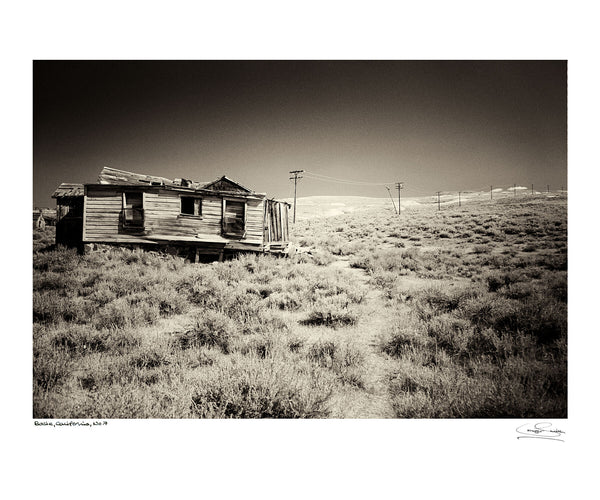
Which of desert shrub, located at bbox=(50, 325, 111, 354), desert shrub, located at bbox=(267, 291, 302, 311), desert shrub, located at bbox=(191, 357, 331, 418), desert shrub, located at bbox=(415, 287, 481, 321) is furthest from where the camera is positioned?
desert shrub, located at bbox=(267, 291, 302, 311)

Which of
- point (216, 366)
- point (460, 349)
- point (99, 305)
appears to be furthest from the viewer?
point (99, 305)

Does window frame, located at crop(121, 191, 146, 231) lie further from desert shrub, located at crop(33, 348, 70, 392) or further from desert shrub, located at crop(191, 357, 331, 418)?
desert shrub, located at crop(191, 357, 331, 418)

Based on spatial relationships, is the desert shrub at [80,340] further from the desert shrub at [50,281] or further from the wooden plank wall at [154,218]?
the wooden plank wall at [154,218]

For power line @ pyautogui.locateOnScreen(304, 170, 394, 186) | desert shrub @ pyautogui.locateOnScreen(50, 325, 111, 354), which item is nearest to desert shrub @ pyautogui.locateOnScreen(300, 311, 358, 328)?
power line @ pyautogui.locateOnScreen(304, 170, 394, 186)

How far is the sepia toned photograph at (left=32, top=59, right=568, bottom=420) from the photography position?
267cm

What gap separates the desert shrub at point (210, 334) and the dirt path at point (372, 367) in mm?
1548

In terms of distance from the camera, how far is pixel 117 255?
21.4ft

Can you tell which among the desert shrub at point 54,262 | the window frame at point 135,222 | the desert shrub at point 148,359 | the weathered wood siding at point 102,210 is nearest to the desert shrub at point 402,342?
the desert shrub at point 148,359

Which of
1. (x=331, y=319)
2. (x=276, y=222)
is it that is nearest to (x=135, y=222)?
(x=276, y=222)
